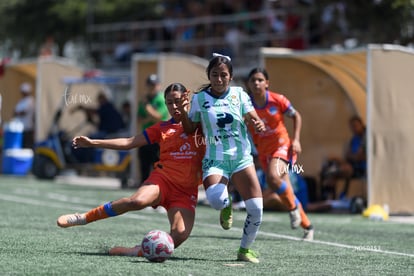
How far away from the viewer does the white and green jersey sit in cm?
876

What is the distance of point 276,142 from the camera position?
11883 millimetres

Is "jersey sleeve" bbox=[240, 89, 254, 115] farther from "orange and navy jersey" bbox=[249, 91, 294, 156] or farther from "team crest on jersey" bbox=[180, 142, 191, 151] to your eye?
"orange and navy jersey" bbox=[249, 91, 294, 156]

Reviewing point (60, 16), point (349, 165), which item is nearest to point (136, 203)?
point (349, 165)

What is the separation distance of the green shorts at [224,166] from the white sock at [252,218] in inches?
11.7

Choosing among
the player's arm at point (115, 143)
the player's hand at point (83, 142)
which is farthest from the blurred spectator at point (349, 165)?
the player's hand at point (83, 142)

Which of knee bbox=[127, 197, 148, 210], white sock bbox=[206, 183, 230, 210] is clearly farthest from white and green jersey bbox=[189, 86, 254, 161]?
knee bbox=[127, 197, 148, 210]

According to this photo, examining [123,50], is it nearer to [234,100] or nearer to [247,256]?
[234,100]

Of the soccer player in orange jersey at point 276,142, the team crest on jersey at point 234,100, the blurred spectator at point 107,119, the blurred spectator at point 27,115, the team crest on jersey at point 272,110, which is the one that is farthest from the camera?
the blurred spectator at point 27,115

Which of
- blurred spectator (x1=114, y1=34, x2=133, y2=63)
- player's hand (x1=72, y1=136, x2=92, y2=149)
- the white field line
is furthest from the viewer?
blurred spectator (x1=114, y1=34, x2=133, y2=63)

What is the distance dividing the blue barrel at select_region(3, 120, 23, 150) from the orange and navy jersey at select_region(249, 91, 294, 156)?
13.7 metres

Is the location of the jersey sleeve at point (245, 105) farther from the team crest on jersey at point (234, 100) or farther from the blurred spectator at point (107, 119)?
the blurred spectator at point (107, 119)

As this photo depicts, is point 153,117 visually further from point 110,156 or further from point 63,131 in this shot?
point 63,131

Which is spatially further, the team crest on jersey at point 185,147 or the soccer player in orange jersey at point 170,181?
the team crest on jersey at point 185,147

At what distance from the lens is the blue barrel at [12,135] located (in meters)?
24.7
